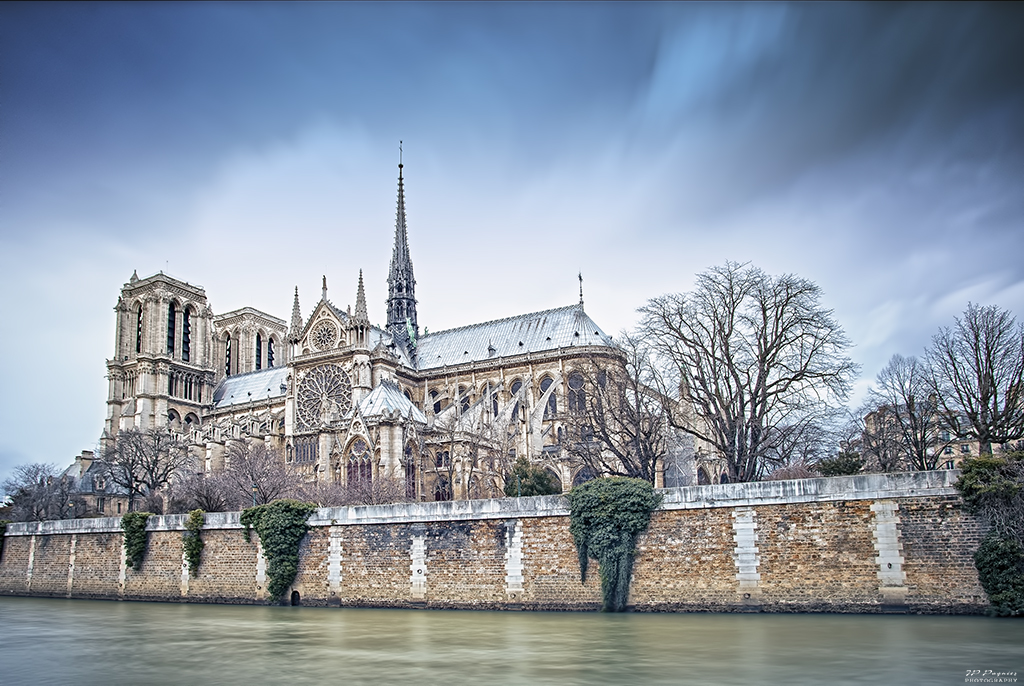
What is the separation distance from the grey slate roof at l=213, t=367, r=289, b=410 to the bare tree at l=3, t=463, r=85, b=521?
15802mm

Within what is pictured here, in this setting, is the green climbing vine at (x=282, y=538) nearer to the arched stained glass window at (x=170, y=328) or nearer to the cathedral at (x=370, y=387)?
the cathedral at (x=370, y=387)

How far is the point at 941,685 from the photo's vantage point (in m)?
13.0

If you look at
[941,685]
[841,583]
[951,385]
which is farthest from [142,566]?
[951,385]

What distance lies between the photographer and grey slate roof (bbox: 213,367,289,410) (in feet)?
241

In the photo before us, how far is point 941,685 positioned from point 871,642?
13.1 ft

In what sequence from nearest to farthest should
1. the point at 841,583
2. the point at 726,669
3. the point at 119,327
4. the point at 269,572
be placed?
the point at 726,669, the point at 841,583, the point at 269,572, the point at 119,327

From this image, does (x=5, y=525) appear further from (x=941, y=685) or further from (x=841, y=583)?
(x=941, y=685)

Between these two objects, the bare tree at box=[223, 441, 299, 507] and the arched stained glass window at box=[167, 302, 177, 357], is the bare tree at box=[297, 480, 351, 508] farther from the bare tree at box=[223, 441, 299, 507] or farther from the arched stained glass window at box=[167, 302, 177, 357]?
the arched stained glass window at box=[167, 302, 177, 357]

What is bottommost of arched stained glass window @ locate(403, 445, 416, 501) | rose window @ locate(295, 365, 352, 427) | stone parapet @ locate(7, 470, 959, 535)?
stone parapet @ locate(7, 470, 959, 535)

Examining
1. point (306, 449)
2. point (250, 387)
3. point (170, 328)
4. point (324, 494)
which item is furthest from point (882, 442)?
point (170, 328)

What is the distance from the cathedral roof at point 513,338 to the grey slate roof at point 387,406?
36.0ft

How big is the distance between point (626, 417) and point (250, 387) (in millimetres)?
52896

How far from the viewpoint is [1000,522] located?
1920cm

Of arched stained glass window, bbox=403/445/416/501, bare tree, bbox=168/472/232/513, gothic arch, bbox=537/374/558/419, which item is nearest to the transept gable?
bare tree, bbox=168/472/232/513
